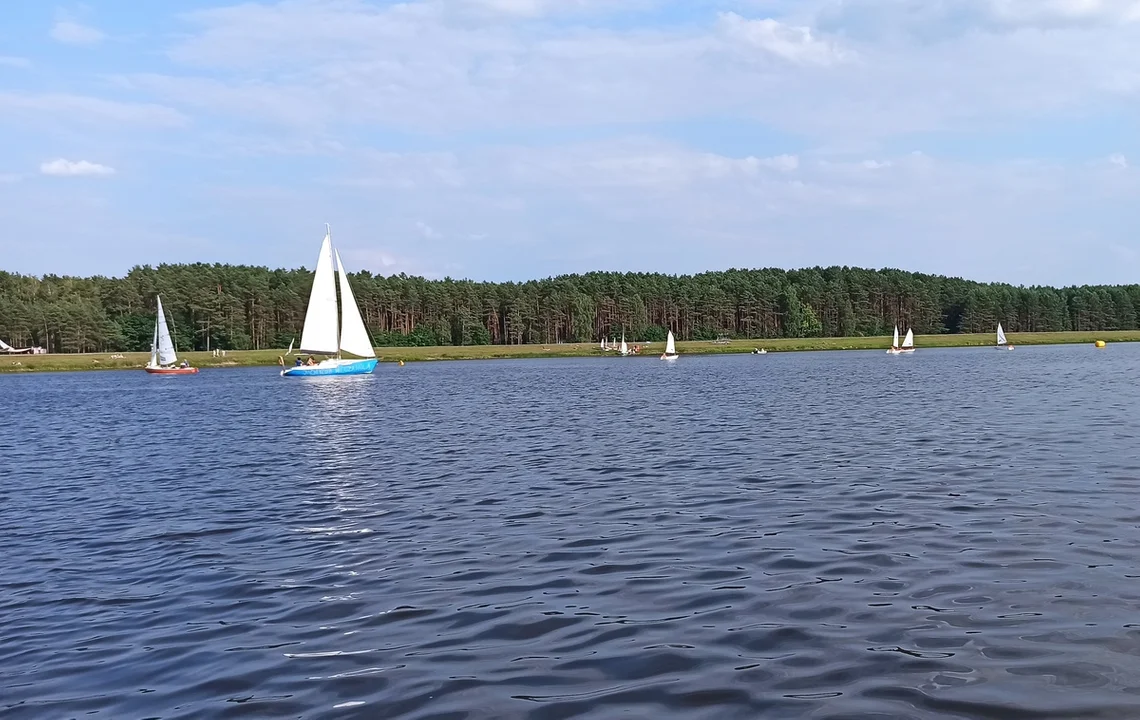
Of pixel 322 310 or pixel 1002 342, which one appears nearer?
pixel 322 310

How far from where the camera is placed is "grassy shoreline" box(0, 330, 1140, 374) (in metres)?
146

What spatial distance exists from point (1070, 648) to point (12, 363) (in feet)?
520

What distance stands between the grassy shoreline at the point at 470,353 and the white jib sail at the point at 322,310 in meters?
58.4

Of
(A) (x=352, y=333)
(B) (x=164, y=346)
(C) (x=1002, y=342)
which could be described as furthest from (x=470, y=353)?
(C) (x=1002, y=342)

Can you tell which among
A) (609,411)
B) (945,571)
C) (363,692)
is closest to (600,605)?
(363,692)

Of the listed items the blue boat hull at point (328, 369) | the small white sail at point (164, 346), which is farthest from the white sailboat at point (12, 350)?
the blue boat hull at point (328, 369)

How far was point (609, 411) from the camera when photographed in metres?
48.2

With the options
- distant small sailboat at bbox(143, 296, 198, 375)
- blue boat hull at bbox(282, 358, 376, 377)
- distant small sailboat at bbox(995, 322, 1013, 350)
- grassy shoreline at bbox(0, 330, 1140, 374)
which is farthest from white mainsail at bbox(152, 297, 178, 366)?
distant small sailboat at bbox(995, 322, 1013, 350)

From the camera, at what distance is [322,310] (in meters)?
98.4

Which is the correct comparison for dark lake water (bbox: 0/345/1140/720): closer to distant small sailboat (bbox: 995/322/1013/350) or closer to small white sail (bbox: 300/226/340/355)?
small white sail (bbox: 300/226/340/355)

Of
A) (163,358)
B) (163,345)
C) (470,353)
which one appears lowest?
(470,353)

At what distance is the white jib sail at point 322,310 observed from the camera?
322 ft

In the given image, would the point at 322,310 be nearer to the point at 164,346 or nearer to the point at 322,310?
the point at 322,310

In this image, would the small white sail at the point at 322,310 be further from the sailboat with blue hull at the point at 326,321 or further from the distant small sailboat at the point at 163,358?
the distant small sailboat at the point at 163,358
